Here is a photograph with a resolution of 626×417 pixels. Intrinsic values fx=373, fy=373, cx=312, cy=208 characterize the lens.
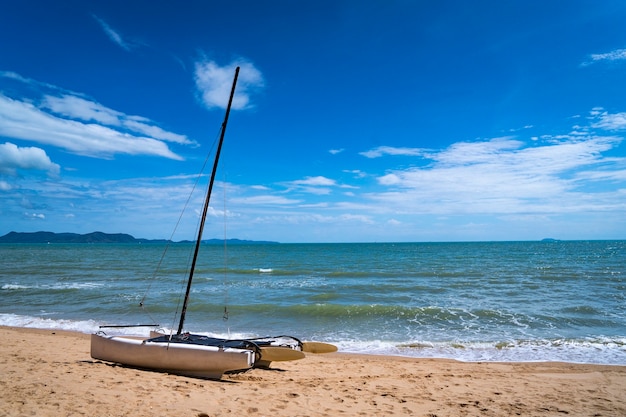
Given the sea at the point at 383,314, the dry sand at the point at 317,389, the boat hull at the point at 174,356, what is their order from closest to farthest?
the dry sand at the point at 317,389, the boat hull at the point at 174,356, the sea at the point at 383,314

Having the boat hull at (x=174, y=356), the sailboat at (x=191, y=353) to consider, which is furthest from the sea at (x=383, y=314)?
the boat hull at (x=174, y=356)

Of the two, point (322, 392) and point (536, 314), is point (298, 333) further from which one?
point (536, 314)

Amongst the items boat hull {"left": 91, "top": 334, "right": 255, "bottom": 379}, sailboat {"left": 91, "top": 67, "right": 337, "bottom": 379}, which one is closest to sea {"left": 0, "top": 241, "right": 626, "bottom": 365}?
sailboat {"left": 91, "top": 67, "right": 337, "bottom": 379}

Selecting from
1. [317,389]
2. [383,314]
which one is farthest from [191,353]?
[383,314]

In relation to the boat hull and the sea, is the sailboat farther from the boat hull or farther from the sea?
the sea

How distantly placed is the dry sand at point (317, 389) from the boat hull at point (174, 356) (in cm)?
→ 26

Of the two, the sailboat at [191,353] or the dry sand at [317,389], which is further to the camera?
the sailboat at [191,353]

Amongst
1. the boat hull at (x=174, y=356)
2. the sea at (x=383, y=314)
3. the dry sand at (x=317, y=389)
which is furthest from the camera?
the sea at (x=383, y=314)

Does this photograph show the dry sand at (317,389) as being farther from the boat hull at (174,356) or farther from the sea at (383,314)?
the sea at (383,314)

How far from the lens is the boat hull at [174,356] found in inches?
320

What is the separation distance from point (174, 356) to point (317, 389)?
10.8ft

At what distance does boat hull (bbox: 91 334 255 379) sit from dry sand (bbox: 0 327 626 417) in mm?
257

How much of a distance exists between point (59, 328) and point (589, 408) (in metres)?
16.9

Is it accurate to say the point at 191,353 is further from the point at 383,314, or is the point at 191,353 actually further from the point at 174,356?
the point at 383,314
